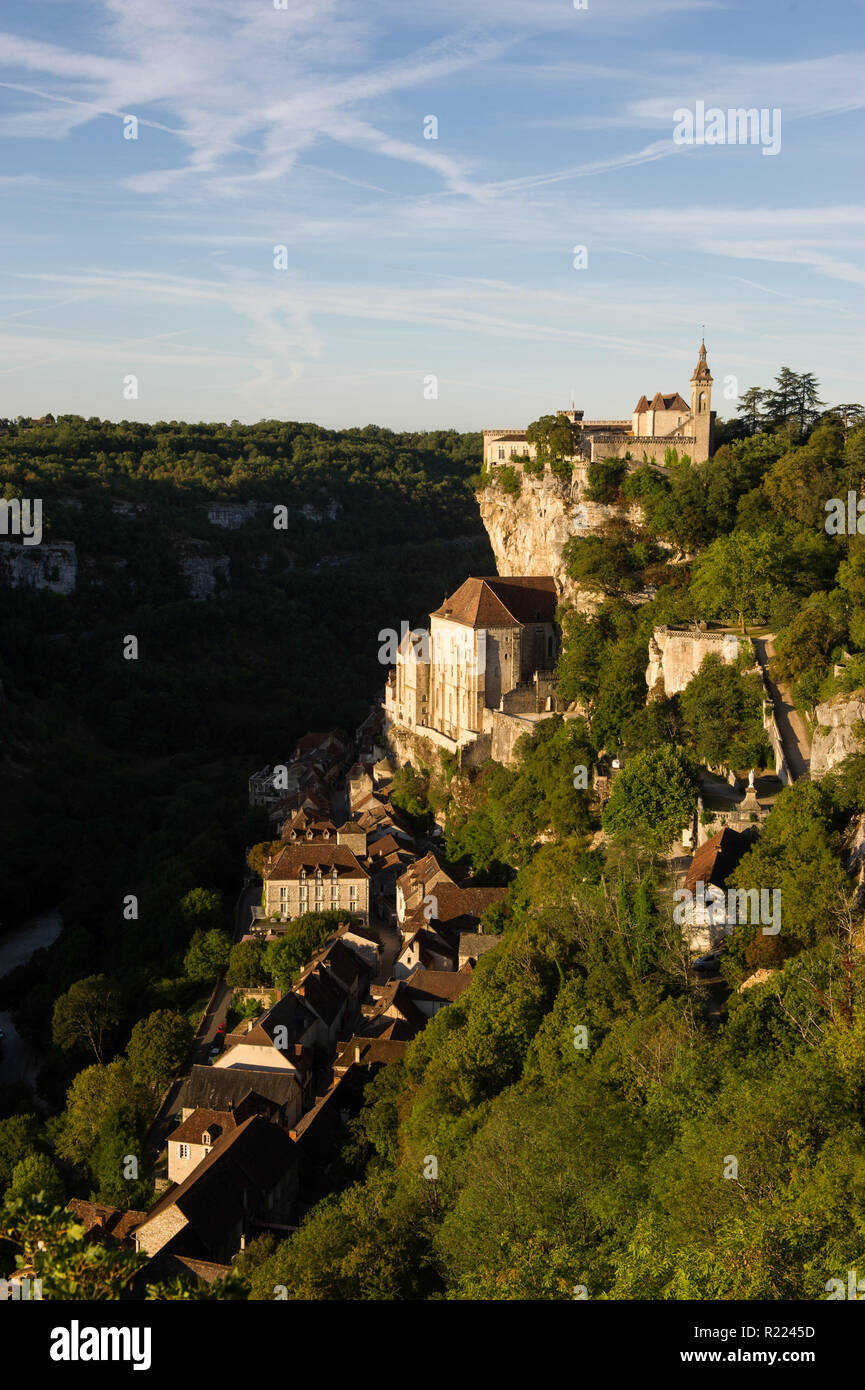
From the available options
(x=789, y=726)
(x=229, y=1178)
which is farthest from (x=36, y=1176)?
(x=789, y=726)

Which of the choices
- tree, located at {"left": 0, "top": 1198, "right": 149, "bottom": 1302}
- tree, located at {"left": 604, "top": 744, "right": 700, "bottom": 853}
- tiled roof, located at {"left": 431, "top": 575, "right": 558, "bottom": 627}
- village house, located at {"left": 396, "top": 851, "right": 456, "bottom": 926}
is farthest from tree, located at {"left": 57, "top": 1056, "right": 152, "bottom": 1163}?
tiled roof, located at {"left": 431, "top": 575, "right": 558, "bottom": 627}

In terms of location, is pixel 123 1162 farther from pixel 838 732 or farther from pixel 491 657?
pixel 491 657

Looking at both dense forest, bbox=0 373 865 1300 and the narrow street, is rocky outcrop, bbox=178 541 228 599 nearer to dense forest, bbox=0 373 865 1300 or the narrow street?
dense forest, bbox=0 373 865 1300

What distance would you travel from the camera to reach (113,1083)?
99.2ft

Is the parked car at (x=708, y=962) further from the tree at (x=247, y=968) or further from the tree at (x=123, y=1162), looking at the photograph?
the tree at (x=247, y=968)

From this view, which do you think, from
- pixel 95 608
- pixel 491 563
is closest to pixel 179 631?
pixel 95 608

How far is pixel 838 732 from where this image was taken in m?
27.9

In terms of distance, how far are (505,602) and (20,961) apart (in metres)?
23.9

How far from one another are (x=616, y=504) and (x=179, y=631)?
45.6 m

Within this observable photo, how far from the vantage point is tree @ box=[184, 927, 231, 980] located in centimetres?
3716

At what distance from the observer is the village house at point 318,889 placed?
39719 millimetres

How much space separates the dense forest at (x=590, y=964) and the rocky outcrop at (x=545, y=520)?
0.92 meters

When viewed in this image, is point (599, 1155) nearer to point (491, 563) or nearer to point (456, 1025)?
point (456, 1025)

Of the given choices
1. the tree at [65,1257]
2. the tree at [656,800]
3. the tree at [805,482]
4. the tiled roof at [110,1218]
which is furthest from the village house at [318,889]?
the tree at [65,1257]
